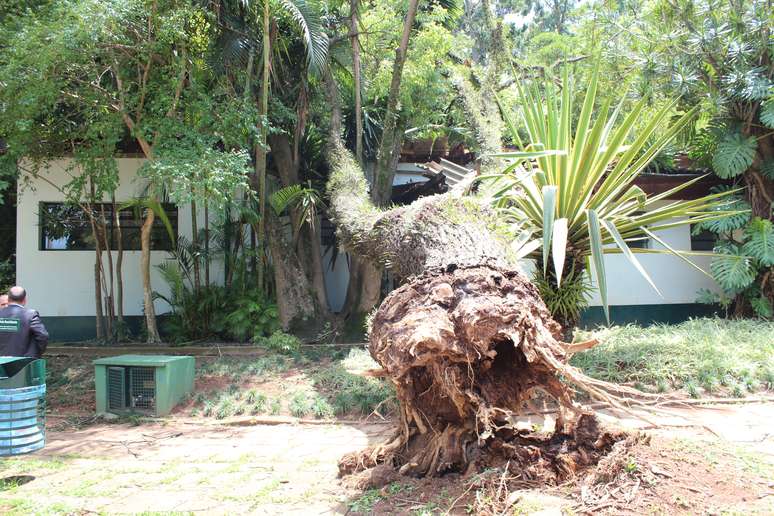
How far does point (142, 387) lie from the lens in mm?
6637

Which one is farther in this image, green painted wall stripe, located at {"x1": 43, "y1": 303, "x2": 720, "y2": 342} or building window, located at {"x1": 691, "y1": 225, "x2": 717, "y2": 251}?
building window, located at {"x1": 691, "y1": 225, "x2": 717, "y2": 251}

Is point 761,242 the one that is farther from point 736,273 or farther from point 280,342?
point 280,342

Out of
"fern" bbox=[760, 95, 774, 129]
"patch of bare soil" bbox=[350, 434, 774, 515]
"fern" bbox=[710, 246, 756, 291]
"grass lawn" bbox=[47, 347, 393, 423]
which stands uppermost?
"fern" bbox=[760, 95, 774, 129]

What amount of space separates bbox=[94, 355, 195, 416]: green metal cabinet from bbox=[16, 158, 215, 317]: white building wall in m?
3.93

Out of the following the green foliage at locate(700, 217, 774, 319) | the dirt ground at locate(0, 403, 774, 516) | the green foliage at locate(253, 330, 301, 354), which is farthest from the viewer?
the green foliage at locate(700, 217, 774, 319)

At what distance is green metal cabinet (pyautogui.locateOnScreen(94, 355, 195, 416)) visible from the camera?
654 cm

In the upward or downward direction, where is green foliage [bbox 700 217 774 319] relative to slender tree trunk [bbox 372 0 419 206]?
downward

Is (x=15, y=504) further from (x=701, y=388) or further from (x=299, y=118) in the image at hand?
(x=299, y=118)

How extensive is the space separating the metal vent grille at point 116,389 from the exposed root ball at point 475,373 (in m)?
4.02

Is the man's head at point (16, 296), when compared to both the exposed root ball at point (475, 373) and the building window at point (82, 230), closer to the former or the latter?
the exposed root ball at point (475, 373)

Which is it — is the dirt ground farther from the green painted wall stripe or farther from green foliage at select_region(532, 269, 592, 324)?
the green painted wall stripe

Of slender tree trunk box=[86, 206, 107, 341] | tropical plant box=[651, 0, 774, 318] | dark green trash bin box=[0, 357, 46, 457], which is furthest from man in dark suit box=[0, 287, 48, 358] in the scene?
tropical plant box=[651, 0, 774, 318]

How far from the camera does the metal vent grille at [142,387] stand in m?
6.59

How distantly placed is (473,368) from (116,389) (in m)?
4.92
